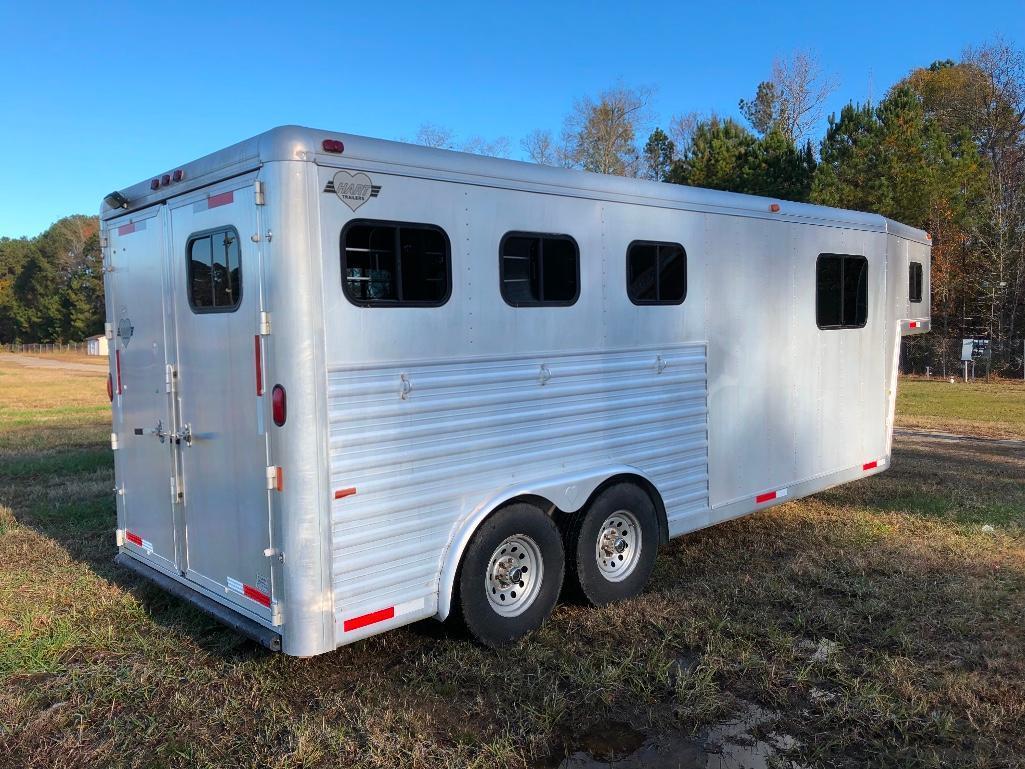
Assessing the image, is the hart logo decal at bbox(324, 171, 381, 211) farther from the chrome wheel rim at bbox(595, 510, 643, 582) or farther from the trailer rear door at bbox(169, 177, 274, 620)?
the chrome wheel rim at bbox(595, 510, 643, 582)

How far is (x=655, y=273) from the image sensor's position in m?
5.08

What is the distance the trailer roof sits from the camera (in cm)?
353

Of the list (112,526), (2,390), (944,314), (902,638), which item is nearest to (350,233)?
(902,638)

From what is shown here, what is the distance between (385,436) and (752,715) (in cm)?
214

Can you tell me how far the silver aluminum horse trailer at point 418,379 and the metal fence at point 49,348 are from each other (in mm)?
71094

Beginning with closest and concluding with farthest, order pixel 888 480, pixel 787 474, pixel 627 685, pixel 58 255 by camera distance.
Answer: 1. pixel 627 685
2. pixel 787 474
3. pixel 888 480
4. pixel 58 255

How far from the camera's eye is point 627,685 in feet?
12.8

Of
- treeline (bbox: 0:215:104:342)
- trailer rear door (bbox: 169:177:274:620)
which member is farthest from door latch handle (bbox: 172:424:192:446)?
treeline (bbox: 0:215:104:342)

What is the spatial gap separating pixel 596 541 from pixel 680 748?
1.50m

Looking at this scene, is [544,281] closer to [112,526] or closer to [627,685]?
[627,685]

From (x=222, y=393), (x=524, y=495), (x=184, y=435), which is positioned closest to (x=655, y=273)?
(x=524, y=495)

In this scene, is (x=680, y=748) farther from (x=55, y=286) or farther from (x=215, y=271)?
(x=55, y=286)

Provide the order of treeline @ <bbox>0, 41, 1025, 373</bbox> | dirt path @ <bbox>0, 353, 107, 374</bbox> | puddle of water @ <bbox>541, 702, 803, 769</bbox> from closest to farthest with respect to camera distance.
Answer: puddle of water @ <bbox>541, 702, 803, 769</bbox> → treeline @ <bbox>0, 41, 1025, 373</bbox> → dirt path @ <bbox>0, 353, 107, 374</bbox>

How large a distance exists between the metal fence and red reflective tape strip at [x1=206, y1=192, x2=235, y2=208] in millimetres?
71482
